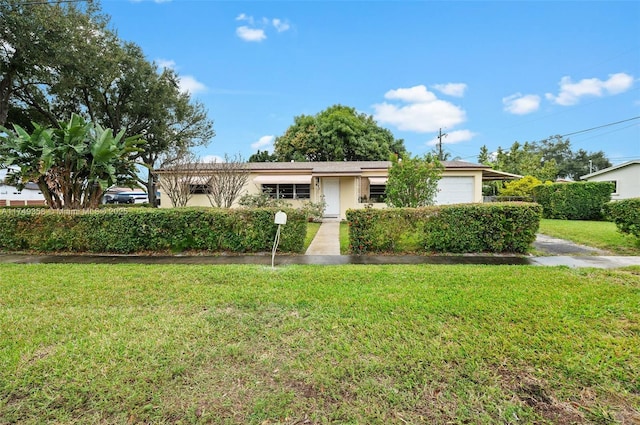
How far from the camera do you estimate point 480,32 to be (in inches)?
519

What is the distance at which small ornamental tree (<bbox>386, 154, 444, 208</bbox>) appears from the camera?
12.3 metres

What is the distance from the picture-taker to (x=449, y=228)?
29.1ft

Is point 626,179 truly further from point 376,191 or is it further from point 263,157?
point 263,157

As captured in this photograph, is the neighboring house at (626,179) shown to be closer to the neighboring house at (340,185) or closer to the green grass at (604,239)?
the neighboring house at (340,185)

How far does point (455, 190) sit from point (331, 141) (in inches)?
662

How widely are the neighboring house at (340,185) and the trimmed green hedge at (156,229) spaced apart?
377 inches

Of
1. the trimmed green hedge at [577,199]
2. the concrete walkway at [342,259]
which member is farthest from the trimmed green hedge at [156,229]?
the trimmed green hedge at [577,199]

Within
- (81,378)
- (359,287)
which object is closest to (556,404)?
(359,287)

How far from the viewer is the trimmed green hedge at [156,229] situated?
29.8ft

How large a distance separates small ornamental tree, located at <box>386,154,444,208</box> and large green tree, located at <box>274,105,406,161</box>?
66.2 feet

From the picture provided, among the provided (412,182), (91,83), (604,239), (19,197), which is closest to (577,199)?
(604,239)

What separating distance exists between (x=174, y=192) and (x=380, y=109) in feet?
93.3

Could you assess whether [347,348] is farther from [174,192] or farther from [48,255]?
[174,192]

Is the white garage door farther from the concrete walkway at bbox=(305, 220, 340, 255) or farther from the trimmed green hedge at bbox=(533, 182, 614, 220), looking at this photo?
the concrete walkway at bbox=(305, 220, 340, 255)
